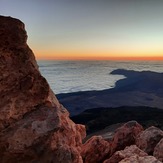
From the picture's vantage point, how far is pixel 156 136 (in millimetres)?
13234

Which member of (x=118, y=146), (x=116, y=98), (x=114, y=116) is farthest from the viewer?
(x=116, y=98)

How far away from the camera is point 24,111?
871 centimetres

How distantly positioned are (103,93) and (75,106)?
28.3m

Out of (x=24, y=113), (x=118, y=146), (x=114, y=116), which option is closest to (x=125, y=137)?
(x=118, y=146)

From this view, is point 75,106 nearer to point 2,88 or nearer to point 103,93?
point 103,93

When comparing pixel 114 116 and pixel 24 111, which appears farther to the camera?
pixel 114 116

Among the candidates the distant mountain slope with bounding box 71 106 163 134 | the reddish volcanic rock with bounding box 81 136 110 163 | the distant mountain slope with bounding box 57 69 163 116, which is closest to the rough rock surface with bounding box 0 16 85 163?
the reddish volcanic rock with bounding box 81 136 110 163

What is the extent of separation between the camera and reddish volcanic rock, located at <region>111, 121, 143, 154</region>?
48.4ft

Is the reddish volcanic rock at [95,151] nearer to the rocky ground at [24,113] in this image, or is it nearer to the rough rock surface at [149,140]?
the rough rock surface at [149,140]

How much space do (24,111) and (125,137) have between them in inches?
315

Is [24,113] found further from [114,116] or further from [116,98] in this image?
[116,98]

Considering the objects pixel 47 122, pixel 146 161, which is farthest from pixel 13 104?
pixel 146 161

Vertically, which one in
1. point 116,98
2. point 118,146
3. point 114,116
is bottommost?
point 116,98

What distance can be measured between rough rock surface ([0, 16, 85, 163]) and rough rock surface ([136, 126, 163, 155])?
4561 mm
